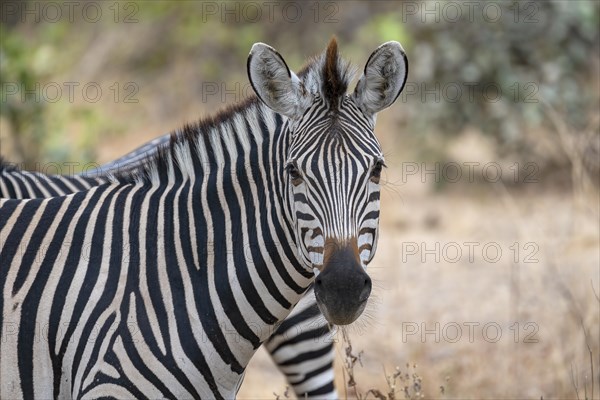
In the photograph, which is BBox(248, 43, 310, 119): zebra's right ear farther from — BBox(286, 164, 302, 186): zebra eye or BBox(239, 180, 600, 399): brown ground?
Answer: BBox(239, 180, 600, 399): brown ground

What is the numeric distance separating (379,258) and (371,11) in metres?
9.60

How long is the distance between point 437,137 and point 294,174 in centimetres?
1045

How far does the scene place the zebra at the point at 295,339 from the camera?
5762mm

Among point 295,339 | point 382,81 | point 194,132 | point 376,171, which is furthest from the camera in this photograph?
point 295,339

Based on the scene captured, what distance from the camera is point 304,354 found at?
5930 mm

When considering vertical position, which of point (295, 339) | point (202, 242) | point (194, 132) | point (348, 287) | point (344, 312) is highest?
point (194, 132)

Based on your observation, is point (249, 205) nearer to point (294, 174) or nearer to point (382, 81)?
point (294, 174)

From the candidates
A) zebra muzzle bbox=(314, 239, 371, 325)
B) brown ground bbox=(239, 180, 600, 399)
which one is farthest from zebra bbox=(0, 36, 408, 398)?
brown ground bbox=(239, 180, 600, 399)

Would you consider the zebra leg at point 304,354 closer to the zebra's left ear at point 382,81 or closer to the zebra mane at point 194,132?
the zebra mane at point 194,132

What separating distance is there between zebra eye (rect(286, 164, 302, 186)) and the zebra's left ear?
0.48 meters

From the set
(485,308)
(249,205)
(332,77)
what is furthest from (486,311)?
(332,77)

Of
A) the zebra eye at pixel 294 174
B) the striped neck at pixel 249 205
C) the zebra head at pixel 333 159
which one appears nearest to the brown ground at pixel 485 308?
the striped neck at pixel 249 205

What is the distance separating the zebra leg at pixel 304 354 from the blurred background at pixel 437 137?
0.40m

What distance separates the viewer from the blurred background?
26.1 feet
